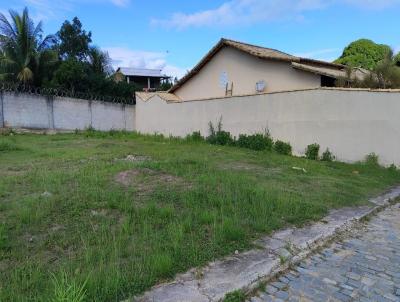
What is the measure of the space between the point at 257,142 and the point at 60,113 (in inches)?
370

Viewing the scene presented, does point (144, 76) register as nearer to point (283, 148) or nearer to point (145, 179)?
point (283, 148)

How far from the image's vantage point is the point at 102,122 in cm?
1877

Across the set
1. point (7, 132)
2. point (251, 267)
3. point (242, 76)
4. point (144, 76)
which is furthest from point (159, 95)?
point (144, 76)

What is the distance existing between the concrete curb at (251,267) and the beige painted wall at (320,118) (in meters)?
5.77

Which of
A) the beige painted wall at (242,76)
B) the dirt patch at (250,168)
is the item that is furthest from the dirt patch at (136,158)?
the beige painted wall at (242,76)

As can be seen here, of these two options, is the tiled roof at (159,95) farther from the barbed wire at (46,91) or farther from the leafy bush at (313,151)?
the leafy bush at (313,151)

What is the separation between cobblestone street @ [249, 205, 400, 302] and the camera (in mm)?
3139

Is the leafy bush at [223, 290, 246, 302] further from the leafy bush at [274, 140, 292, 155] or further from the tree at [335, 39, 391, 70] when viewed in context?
the tree at [335, 39, 391, 70]

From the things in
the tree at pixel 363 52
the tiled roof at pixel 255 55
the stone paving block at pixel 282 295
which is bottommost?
the stone paving block at pixel 282 295

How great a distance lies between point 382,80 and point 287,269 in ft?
33.6

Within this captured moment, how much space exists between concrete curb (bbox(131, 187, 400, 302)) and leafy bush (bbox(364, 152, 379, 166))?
5616mm

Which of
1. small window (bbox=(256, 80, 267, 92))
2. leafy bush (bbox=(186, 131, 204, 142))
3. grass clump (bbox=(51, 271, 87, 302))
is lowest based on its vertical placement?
grass clump (bbox=(51, 271, 87, 302))

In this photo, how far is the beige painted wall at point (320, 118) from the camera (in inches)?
389

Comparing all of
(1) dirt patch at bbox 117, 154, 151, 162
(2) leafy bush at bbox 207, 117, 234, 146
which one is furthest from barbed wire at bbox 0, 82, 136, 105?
(1) dirt patch at bbox 117, 154, 151, 162
